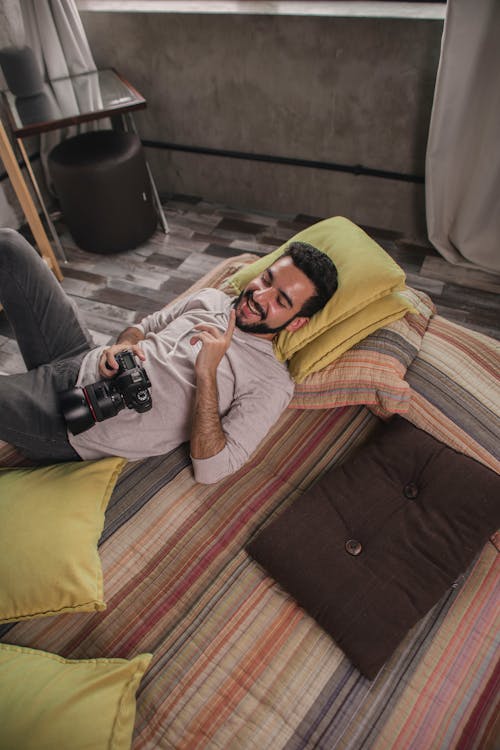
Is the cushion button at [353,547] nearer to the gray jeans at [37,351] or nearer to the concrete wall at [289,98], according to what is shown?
the gray jeans at [37,351]

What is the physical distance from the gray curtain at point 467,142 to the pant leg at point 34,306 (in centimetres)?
186

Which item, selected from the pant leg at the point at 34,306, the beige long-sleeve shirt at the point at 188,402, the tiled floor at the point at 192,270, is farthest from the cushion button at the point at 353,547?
the tiled floor at the point at 192,270

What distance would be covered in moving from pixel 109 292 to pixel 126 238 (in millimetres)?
375

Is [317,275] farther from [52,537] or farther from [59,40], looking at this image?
[59,40]

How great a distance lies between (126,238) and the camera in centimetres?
270

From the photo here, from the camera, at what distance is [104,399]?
1.21 meters

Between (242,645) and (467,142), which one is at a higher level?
(467,142)

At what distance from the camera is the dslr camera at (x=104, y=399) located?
1.20 meters

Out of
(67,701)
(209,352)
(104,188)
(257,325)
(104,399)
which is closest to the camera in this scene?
(67,701)

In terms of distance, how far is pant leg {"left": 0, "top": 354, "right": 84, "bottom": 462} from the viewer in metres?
1.26

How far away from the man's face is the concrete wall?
144 cm

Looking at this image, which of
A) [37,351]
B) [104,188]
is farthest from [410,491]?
[104,188]

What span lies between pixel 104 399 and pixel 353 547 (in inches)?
28.8

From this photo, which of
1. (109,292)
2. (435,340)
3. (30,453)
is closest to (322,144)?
(109,292)
